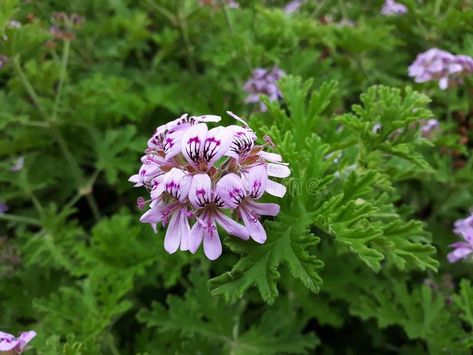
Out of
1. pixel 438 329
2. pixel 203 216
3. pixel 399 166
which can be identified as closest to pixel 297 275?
pixel 203 216

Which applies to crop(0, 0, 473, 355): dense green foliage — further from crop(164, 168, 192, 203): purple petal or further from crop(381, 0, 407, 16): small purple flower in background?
crop(164, 168, 192, 203): purple petal

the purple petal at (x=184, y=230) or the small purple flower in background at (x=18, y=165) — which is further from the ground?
the purple petal at (x=184, y=230)

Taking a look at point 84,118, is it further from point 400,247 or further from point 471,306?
point 471,306

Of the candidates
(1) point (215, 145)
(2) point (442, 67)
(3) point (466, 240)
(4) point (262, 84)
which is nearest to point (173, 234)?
(1) point (215, 145)

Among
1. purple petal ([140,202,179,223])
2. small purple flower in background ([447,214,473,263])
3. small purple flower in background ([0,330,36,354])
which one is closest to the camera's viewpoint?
purple petal ([140,202,179,223])

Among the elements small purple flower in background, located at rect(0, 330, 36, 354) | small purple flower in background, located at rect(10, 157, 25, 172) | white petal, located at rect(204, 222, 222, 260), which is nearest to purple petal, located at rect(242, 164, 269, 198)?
white petal, located at rect(204, 222, 222, 260)

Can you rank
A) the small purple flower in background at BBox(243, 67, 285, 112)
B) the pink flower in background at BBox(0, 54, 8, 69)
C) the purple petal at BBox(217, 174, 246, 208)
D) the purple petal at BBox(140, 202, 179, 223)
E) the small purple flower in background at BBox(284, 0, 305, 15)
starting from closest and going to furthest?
the purple petal at BBox(217, 174, 246, 208) < the purple petal at BBox(140, 202, 179, 223) < the pink flower in background at BBox(0, 54, 8, 69) < the small purple flower in background at BBox(243, 67, 285, 112) < the small purple flower in background at BBox(284, 0, 305, 15)

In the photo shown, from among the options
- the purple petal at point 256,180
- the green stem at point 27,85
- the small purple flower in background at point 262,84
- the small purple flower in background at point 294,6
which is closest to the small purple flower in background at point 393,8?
the small purple flower in background at point 294,6

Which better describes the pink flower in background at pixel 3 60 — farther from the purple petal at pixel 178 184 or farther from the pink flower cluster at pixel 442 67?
the pink flower cluster at pixel 442 67
